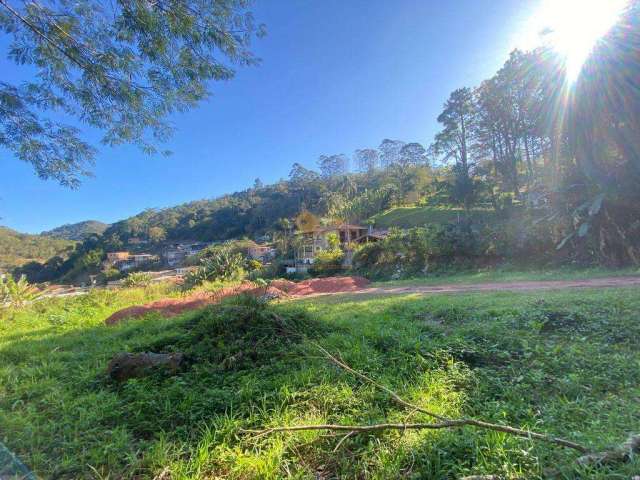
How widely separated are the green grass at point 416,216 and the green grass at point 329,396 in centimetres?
2720

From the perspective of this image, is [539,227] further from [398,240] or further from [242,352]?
[242,352]

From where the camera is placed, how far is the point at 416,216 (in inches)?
1399

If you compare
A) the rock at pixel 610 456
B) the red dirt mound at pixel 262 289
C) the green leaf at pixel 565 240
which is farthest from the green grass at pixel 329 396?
the green leaf at pixel 565 240

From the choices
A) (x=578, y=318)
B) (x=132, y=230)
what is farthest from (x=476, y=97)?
(x=132, y=230)

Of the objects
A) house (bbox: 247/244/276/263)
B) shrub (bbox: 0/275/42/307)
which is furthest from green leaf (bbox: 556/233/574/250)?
house (bbox: 247/244/276/263)

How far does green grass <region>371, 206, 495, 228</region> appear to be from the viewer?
104 feet

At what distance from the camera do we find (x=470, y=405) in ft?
7.69

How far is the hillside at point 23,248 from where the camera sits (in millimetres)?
44562

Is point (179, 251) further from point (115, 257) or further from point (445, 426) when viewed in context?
point (445, 426)

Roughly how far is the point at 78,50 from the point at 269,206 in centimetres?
Answer: 5758

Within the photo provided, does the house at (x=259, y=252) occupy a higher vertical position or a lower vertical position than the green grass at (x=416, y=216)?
lower

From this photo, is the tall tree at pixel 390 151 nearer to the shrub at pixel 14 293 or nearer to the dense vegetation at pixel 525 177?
the dense vegetation at pixel 525 177

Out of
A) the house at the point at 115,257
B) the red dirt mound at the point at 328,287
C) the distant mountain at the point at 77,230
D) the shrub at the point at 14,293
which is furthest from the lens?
the distant mountain at the point at 77,230

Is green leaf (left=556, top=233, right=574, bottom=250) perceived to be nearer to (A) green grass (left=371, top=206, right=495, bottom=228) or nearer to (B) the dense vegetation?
(B) the dense vegetation
